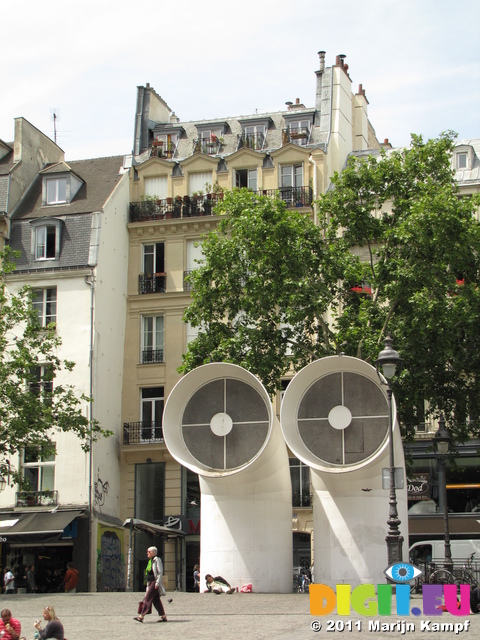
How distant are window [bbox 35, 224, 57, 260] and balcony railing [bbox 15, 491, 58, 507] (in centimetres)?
864

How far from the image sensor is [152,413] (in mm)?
40312

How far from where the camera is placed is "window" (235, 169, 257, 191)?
42469 millimetres

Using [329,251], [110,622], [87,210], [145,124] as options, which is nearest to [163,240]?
[87,210]

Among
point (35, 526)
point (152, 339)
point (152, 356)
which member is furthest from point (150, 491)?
point (152, 339)

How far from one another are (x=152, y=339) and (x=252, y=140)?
939 centimetres

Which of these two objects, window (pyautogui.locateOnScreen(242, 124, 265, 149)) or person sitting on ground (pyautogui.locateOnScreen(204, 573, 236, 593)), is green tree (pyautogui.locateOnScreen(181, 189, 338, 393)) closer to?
person sitting on ground (pyautogui.locateOnScreen(204, 573, 236, 593))

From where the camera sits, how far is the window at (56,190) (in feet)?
140

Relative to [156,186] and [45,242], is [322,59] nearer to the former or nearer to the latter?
[156,186]

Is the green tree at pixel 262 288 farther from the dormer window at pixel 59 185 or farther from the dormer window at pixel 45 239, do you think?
the dormer window at pixel 59 185

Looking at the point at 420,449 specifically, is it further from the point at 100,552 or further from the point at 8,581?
the point at 8,581

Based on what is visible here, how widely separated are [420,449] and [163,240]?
40.4 feet

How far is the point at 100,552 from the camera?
37281mm

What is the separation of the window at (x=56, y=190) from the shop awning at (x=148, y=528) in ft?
44.0

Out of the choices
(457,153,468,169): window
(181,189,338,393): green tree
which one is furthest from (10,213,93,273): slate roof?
(457,153,468,169): window
